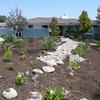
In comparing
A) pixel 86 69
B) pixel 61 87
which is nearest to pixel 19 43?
pixel 86 69

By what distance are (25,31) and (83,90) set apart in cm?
2930

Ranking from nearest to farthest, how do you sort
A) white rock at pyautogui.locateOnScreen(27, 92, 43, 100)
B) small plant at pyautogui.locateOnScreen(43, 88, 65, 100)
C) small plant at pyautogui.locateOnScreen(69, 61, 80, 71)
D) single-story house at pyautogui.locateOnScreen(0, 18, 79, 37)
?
small plant at pyautogui.locateOnScreen(43, 88, 65, 100)
white rock at pyautogui.locateOnScreen(27, 92, 43, 100)
small plant at pyautogui.locateOnScreen(69, 61, 80, 71)
single-story house at pyautogui.locateOnScreen(0, 18, 79, 37)

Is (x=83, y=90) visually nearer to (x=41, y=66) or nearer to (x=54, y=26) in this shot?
(x=41, y=66)

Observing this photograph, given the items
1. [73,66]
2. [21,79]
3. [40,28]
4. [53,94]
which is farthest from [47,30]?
[53,94]

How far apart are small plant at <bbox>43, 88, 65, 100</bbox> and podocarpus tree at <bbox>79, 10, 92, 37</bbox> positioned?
1048 inches

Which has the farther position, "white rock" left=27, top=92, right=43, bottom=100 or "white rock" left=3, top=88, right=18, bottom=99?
"white rock" left=27, top=92, right=43, bottom=100

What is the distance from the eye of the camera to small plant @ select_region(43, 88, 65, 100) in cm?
927

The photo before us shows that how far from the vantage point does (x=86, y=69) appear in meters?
13.7

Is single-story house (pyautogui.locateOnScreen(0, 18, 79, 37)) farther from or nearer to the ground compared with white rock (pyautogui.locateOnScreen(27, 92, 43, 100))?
nearer to the ground

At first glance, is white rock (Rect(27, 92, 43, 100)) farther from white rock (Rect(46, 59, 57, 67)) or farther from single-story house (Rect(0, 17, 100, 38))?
single-story house (Rect(0, 17, 100, 38))

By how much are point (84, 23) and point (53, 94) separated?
27.2 meters

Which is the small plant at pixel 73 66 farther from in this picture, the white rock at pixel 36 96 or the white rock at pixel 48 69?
the white rock at pixel 36 96

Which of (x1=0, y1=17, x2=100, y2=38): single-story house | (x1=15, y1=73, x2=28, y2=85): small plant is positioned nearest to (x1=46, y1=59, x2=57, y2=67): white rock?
(x1=15, y1=73, x2=28, y2=85): small plant

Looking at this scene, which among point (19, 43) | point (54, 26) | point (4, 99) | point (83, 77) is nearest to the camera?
point (4, 99)
